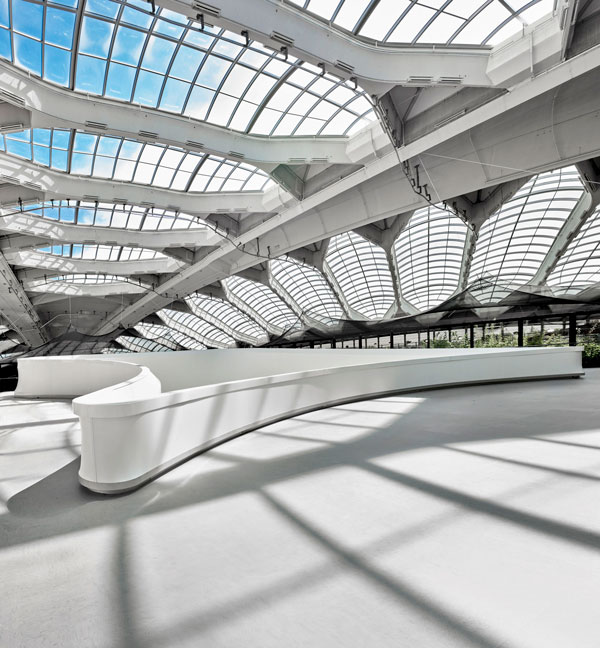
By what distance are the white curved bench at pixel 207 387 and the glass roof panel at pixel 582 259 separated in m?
20.6

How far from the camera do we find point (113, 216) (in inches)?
1078

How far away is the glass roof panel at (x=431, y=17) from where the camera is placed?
1159cm

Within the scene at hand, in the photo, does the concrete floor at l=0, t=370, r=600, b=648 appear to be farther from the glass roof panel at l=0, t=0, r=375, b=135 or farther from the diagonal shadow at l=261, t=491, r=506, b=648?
the glass roof panel at l=0, t=0, r=375, b=135

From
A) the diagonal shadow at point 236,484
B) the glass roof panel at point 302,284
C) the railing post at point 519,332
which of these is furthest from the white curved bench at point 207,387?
the glass roof panel at point 302,284

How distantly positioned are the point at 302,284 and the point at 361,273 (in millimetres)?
6867

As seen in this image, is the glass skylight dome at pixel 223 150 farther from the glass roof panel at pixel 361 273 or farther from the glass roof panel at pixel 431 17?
the glass roof panel at pixel 361 273

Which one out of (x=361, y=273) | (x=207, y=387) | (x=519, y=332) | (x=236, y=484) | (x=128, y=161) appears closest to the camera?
(x=236, y=484)

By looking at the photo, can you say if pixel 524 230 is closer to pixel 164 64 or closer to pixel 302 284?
pixel 302 284

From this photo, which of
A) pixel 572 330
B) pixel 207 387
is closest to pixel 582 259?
pixel 572 330

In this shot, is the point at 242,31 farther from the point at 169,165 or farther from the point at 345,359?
the point at 169,165

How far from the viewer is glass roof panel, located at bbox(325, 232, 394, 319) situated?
36.0 meters

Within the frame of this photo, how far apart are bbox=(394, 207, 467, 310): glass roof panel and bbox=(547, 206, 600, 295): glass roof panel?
8.02 metres

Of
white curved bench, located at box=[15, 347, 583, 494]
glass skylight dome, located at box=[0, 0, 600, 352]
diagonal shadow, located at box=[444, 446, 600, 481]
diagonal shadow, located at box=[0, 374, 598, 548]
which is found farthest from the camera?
glass skylight dome, located at box=[0, 0, 600, 352]

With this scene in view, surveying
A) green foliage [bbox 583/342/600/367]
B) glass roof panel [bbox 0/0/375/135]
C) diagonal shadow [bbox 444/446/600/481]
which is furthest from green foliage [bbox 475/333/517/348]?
diagonal shadow [bbox 444/446/600/481]
